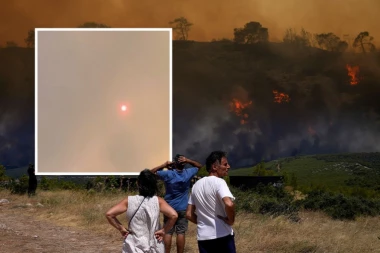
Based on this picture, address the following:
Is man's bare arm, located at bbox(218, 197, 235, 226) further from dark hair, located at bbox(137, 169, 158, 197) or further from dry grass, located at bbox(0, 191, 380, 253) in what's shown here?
dry grass, located at bbox(0, 191, 380, 253)

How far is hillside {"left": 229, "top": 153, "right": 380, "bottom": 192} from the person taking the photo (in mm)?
24500

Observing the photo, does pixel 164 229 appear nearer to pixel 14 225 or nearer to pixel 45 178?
pixel 14 225

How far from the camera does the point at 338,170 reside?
25.5m

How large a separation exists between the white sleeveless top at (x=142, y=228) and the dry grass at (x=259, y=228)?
181 inches

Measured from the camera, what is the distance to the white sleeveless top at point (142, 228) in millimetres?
5055

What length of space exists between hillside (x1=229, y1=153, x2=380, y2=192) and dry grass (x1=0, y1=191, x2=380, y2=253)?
752 centimetres

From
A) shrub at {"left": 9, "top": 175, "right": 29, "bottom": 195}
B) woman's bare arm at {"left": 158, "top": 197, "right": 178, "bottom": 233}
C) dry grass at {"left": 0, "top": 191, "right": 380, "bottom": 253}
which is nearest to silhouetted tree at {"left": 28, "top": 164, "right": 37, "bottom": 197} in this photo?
dry grass at {"left": 0, "top": 191, "right": 380, "bottom": 253}

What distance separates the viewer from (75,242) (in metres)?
10.6

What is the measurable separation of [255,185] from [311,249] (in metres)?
11.2

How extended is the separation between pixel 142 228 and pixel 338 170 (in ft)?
70.2

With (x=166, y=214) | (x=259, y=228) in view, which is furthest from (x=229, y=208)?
(x=259, y=228)

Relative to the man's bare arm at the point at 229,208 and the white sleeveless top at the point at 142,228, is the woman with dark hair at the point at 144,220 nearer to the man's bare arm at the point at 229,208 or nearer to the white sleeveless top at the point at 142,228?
the white sleeveless top at the point at 142,228

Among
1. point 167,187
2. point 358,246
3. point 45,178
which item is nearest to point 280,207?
point 358,246

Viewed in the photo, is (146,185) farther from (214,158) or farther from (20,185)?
(20,185)
